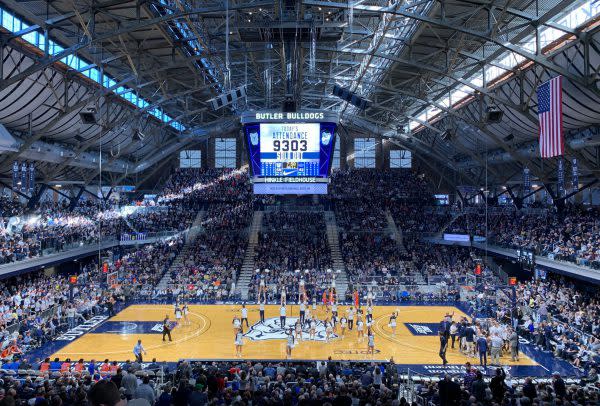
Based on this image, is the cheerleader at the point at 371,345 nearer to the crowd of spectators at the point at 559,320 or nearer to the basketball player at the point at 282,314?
the basketball player at the point at 282,314

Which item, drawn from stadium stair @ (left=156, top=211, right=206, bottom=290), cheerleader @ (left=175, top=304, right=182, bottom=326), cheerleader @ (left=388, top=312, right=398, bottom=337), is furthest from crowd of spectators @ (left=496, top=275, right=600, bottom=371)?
stadium stair @ (left=156, top=211, right=206, bottom=290)

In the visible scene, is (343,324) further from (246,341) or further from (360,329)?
(246,341)

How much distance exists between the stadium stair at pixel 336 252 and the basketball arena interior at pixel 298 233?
217mm

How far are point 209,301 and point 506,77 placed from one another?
23.1 m

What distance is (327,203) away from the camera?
49594 millimetres

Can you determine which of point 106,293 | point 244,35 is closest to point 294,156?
point 244,35

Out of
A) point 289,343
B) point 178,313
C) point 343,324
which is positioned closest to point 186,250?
point 178,313

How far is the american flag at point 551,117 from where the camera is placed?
804 inches

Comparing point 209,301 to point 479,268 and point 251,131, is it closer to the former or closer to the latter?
point 251,131

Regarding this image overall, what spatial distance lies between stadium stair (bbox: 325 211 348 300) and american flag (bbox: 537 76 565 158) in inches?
652

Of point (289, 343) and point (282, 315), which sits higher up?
point (282, 315)

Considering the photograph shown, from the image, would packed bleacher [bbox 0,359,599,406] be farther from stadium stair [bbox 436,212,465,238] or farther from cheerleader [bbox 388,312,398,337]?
stadium stair [bbox 436,212,465,238]

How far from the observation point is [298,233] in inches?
1697

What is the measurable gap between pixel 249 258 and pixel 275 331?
51.6 ft
